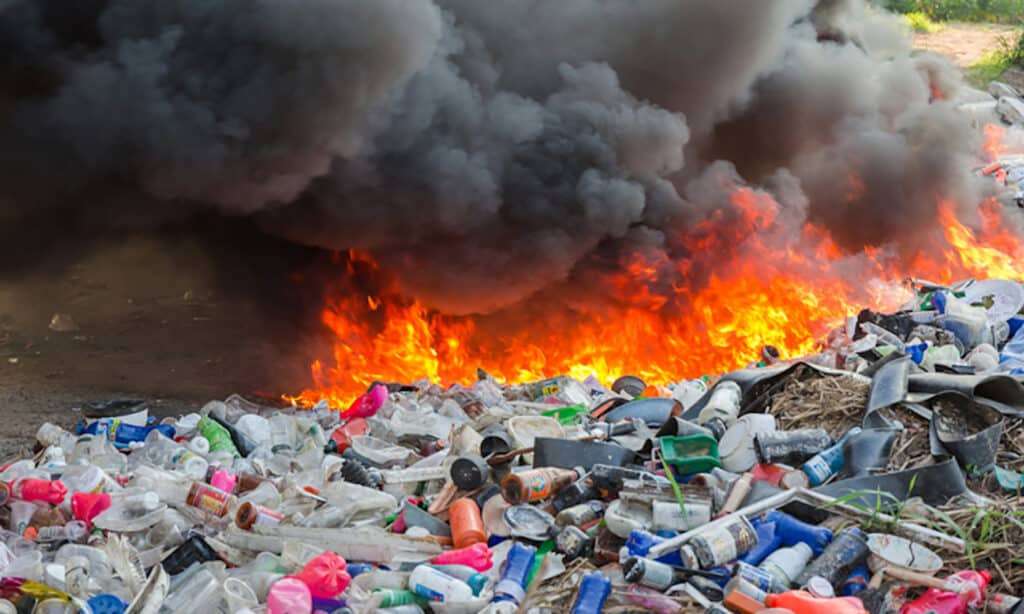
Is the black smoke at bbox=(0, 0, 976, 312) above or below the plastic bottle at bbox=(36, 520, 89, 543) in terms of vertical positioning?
above

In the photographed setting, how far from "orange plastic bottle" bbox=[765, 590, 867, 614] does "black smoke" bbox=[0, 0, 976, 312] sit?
21.2ft

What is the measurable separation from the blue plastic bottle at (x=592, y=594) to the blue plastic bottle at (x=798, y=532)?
0.80 meters

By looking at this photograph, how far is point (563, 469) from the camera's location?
461 centimetres

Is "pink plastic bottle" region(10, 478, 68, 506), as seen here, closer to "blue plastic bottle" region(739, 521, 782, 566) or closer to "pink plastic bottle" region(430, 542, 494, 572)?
"pink plastic bottle" region(430, 542, 494, 572)

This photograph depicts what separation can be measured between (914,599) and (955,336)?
4.14 m

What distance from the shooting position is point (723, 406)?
5.30 metres

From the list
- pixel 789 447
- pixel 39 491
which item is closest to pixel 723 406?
pixel 789 447

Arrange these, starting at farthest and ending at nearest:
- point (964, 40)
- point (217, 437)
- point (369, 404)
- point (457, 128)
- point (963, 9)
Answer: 1. point (963, 9)
2. point (964, 40)
3. point (457, 128)
4. point (369, 404)
5. point (217, 437)

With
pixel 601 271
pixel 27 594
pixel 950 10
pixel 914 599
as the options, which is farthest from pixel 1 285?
pixel 950 10

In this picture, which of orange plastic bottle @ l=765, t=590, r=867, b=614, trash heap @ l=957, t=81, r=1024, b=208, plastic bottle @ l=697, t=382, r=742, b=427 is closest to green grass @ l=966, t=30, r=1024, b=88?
trash heap @ l=957, t=81, r=1024, b=208

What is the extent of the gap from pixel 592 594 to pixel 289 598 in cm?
114

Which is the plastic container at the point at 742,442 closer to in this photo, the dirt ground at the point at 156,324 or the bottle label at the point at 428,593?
the bottle label at the point at 428,593

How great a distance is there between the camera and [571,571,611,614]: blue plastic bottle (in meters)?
3.46

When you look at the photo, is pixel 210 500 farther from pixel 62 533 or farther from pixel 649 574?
pixel 649 574
